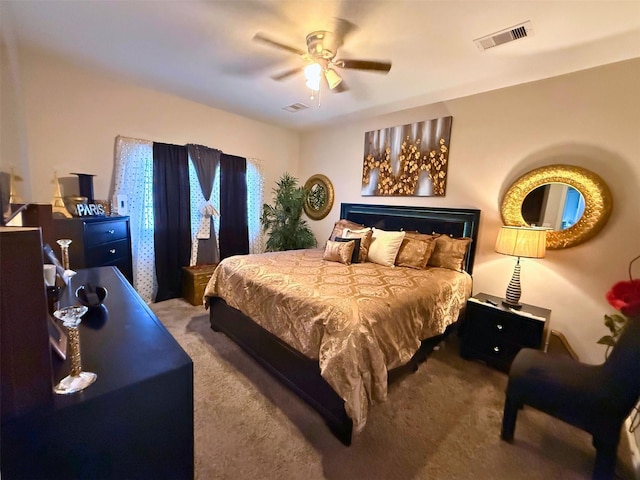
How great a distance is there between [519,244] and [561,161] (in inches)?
36.2

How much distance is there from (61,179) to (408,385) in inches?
156

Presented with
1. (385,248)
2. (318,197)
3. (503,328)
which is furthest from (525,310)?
(318,197)

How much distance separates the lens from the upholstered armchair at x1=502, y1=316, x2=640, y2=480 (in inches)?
53.8

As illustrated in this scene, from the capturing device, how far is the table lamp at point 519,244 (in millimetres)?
2330

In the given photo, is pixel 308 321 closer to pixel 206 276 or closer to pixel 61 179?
pixel 206 276

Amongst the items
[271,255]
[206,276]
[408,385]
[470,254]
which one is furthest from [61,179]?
[470,254]

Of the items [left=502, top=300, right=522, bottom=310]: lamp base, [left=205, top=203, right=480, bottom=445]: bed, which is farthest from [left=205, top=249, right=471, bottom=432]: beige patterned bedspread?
[left=502, top=300, right=522, bottom=310]: lamp base

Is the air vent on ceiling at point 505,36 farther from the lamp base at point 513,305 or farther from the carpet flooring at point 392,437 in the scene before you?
the carpet flooring at point 392,437

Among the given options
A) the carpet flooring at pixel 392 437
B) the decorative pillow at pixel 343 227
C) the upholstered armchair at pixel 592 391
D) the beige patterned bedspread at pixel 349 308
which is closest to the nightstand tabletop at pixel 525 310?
the beige patterned bedspread at pixel 349 308

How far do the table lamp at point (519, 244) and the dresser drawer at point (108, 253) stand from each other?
12.4ft

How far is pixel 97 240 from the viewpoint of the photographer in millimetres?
2680

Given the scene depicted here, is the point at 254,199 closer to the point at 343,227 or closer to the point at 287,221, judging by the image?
the point at 287,221

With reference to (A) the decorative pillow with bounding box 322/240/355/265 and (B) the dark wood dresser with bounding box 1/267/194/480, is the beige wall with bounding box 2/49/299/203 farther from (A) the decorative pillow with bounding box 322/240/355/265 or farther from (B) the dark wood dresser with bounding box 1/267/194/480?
(B) the dark wood dresser with bounding box 1/267/194/480

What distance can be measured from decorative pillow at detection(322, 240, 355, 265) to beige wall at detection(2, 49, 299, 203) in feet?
8.01
